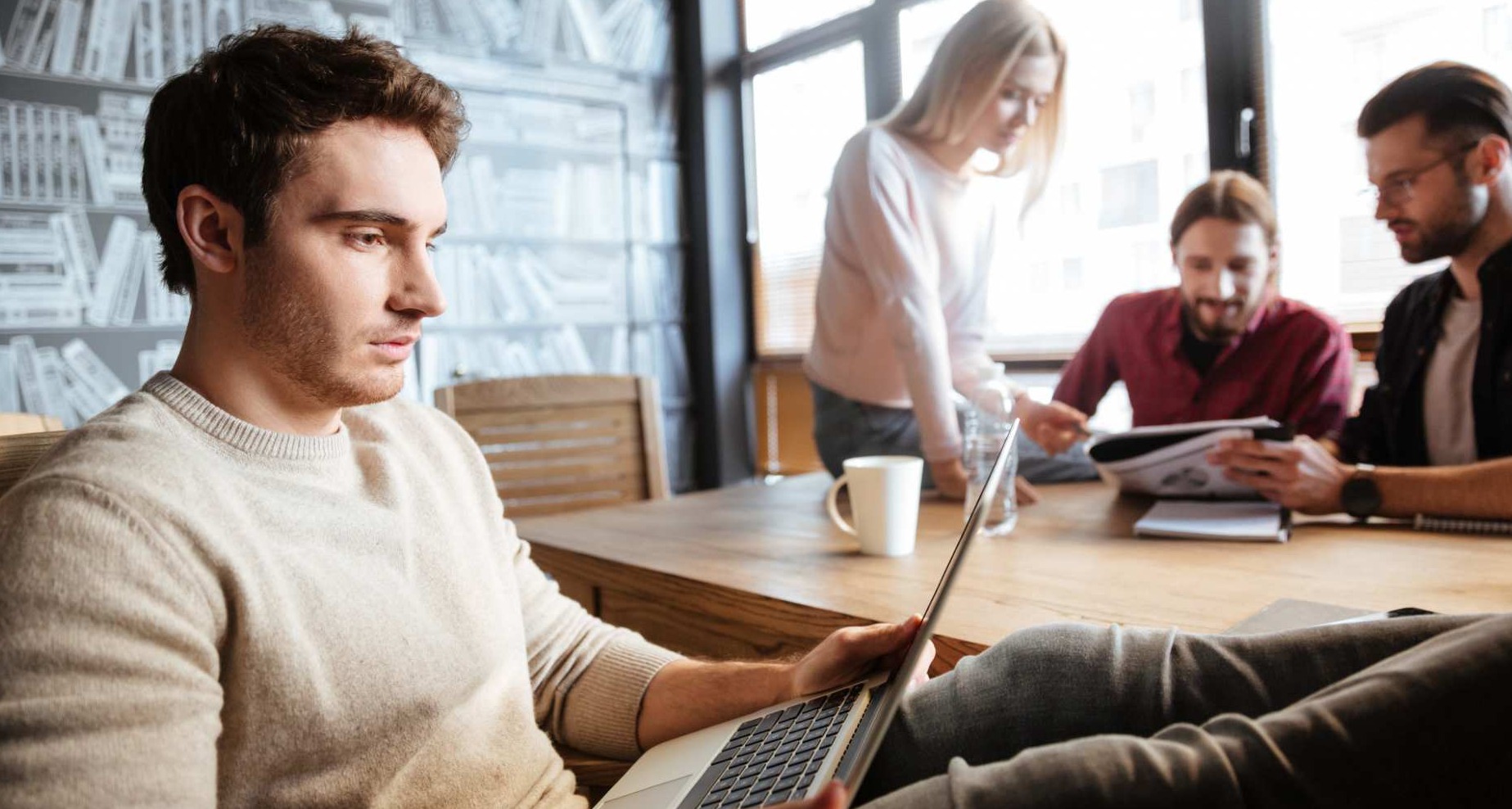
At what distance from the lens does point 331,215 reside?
847 millimetres

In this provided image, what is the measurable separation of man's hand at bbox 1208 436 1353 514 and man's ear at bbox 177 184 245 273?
1.30 metres

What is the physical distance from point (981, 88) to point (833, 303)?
51 centimetres

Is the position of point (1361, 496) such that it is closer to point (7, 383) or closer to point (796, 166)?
point (796, 166)

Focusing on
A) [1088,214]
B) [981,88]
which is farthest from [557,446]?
[1088,214]

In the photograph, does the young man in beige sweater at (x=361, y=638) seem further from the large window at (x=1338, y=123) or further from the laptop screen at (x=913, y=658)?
the large window at (x=1338, y=123)

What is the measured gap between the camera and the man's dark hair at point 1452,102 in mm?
1479

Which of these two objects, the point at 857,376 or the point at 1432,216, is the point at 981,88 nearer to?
the point at 857,376

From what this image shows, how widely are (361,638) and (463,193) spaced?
3.14m

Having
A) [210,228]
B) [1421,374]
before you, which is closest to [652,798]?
[210,228]

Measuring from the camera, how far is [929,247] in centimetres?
203

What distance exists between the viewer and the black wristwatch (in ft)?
4.59

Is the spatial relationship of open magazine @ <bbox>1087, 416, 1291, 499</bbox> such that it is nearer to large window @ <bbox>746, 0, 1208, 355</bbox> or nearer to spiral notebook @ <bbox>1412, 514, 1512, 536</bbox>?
spiral notebook @ <bbox>1412, 514, 1512, 536</bbox>

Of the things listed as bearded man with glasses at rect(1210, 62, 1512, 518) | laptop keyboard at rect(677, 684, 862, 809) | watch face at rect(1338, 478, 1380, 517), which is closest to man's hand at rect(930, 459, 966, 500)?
bearded man with glasses at rect(1210, 62, 1512, 518)

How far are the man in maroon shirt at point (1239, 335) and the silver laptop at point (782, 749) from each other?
46.5 inches
